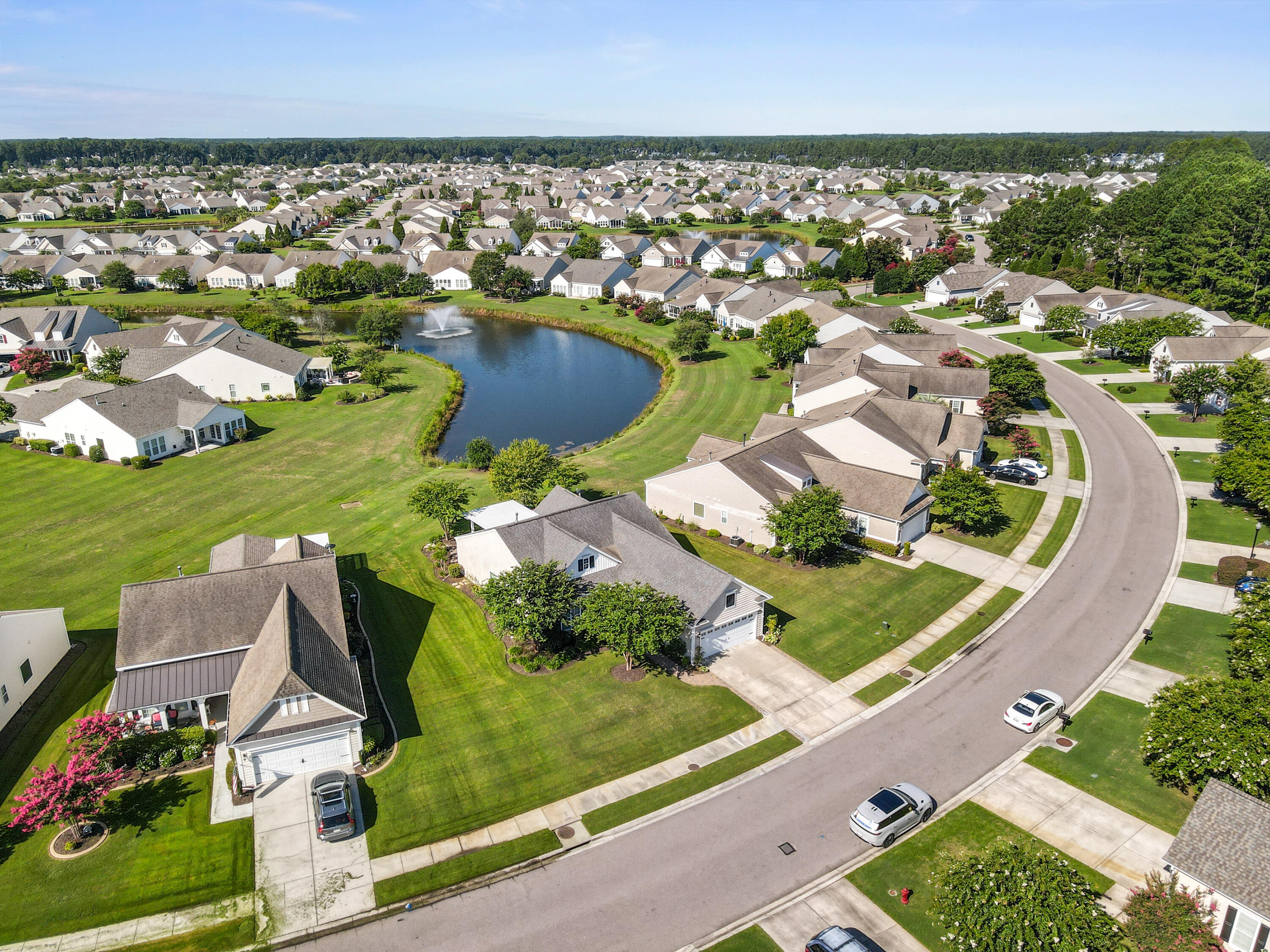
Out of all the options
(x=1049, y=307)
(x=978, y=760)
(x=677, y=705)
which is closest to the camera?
(x=978, y=760)

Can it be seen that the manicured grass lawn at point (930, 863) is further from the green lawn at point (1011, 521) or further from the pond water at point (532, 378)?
the pond water at point (532, 378)

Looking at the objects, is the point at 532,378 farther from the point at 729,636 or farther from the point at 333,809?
the point at 333,809

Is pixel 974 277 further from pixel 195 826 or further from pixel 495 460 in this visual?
pixel 195 826

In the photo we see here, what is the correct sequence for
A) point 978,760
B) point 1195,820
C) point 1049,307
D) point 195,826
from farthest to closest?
point 1049,307 → point 978,760 → point 195,826 → point 1195,820

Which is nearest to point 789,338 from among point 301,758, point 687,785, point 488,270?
point 488,270

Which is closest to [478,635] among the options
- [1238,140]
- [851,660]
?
[851,660]

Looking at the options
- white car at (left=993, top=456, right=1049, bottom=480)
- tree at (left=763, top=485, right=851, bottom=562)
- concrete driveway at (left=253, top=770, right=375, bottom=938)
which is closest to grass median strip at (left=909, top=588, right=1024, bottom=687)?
tree at (left=763, top=485, right=851, bottom=562)
